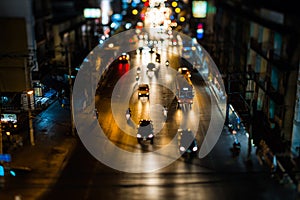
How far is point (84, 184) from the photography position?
23.6 meters

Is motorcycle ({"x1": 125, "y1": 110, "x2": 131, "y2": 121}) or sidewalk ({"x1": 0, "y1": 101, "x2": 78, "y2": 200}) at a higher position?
motorcycle ({"x1": 125, "y1": 110, "x2": 131, "y2": 121})

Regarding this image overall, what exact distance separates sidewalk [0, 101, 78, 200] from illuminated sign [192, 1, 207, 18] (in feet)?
120

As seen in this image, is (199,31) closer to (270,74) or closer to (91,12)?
(91,12)

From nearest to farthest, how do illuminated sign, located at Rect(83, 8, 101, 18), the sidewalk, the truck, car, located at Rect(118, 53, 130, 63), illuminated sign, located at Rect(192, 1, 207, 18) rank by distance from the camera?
the sidewalk
the truck
car, located at Rect(118, 53, 130, 63)
illuminated sign, located at Rect(192, 1, 207, 18)
illuminated sign, located at Rect(83, 8, 101, 18)

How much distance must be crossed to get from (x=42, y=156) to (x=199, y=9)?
4681 centimetres

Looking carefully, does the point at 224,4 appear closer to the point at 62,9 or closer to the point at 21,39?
the point at 62,9

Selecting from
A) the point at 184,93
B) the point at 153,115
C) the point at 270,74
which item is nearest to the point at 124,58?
the point at 184,93

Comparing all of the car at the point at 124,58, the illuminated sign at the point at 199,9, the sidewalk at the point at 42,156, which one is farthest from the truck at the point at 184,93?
the illuminated sign at the point at 199,9

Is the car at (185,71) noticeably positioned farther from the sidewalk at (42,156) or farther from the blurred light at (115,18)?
the blurred light at (115,18)

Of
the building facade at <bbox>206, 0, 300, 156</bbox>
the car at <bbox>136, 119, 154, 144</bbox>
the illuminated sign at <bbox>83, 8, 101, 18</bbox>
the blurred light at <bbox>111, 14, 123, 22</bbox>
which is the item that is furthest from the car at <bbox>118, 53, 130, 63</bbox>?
the blurred light at <bbox>111, 14, 123, 22</bbox>

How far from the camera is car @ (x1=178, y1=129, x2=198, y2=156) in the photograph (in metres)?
28.6

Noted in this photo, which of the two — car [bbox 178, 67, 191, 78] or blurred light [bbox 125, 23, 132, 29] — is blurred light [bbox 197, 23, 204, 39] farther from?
blurred light [bbox 125, 23, 132, 29]

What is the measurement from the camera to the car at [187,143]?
93.8 ft

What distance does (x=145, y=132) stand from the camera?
105 ft
